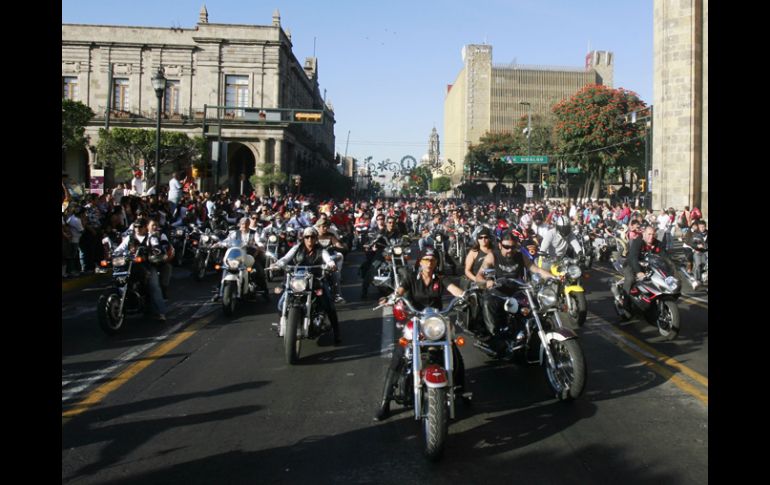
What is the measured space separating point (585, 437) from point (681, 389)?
6.31 feet

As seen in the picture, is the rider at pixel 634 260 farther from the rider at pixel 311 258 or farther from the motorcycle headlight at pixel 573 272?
the rider at pixel 311 258

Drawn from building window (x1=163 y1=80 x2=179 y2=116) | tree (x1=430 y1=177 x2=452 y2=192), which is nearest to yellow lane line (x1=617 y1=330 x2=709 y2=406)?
building window (x1=163 y1=80 x2=179 y2=116)

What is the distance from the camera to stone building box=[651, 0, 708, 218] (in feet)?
115

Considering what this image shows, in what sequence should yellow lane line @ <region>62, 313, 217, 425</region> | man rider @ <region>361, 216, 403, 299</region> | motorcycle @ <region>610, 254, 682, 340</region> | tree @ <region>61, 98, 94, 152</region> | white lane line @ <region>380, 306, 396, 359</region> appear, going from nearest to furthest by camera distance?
yellow lane line @ <region>62, 313, 217, 425</region> < white lane line @ <region>380, 306, 396, 359</region> < motorcycle @ <region>610, 254, 682, 340</region> < man rider @ <region>361, 216, 403, 299</region> < tree @ <region>61, 98, 94, 152</region>

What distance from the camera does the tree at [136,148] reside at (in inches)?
1742

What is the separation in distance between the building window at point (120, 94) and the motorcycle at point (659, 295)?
56.1m

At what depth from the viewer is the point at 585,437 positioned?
5348 millimetres

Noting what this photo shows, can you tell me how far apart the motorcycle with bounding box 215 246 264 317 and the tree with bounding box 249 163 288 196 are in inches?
1594

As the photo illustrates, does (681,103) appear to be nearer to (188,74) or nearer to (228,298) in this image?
(228,298)

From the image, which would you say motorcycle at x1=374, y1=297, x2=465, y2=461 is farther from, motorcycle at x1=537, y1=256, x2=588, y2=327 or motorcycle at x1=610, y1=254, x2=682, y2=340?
motorcycle at x1=610, y1=254, x2=682, y2=340

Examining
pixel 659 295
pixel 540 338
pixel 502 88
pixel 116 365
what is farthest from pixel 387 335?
pixel 502 88

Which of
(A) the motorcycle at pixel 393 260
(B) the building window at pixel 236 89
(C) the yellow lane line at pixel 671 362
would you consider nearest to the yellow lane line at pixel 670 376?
(C) the yellow lane line at pixel 671 362
